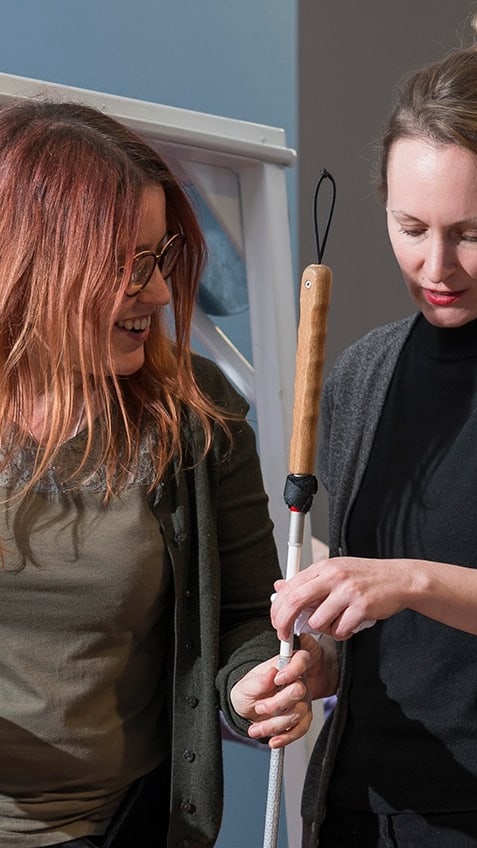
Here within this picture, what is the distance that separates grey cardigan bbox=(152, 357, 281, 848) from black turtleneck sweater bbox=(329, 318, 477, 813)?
0.11 metres

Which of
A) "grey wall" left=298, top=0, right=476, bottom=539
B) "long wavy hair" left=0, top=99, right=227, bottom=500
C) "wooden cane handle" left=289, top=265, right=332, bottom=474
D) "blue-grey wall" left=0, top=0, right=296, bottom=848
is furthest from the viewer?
"grey wall" left=298, top=0, right=476, bottom=539

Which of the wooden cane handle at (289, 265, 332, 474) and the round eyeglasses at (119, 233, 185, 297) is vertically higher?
the round eyeglasses at (119, 233, 185, 297)

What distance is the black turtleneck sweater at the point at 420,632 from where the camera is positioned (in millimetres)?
1139

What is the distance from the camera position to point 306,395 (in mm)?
1015

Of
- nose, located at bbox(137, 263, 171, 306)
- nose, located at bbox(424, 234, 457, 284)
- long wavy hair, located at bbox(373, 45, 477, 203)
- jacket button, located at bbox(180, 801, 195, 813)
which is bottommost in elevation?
jacket button, located at bbox(180, 801, 195, 813)

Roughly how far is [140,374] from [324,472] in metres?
0.27

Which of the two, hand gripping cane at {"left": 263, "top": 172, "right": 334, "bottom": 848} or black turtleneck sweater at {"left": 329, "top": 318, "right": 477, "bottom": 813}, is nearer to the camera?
hand gripping cane at {"left": 263, "top": 172, "right": 334, "bottom": 848}

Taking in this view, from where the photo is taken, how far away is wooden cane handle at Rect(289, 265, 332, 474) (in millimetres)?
990

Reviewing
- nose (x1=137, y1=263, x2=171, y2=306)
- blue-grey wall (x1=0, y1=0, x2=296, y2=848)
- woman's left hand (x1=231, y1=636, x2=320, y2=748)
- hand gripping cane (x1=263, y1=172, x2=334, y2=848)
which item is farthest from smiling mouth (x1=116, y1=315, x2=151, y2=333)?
blue-grey wall (x1=0, y1=0, x2=296, y2=848)

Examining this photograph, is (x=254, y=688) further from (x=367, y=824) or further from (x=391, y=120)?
(x=391, y=120)

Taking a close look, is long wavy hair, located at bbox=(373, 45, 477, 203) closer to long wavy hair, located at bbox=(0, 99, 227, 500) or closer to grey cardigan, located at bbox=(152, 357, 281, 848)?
long wavy hair, located at bbox=(0, 99, 227, 500)

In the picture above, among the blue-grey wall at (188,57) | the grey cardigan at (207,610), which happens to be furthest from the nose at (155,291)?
the blue-grey wall at (188,57)

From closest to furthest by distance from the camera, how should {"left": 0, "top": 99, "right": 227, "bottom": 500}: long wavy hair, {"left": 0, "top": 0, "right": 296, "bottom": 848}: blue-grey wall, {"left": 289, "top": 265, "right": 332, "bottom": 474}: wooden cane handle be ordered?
1. {"left": 289, "top": 265, "right": 332, "bottom": 474}: wooden cane handle
2. {"left": 0, "top": 99, "right": 227, "bottom": 500}: long wavy hair
3. {"left": 0, "top": 0, "right": 296, "bottom": 848}: blue-grey wall

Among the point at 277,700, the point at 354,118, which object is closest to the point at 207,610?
the point at 277,700
